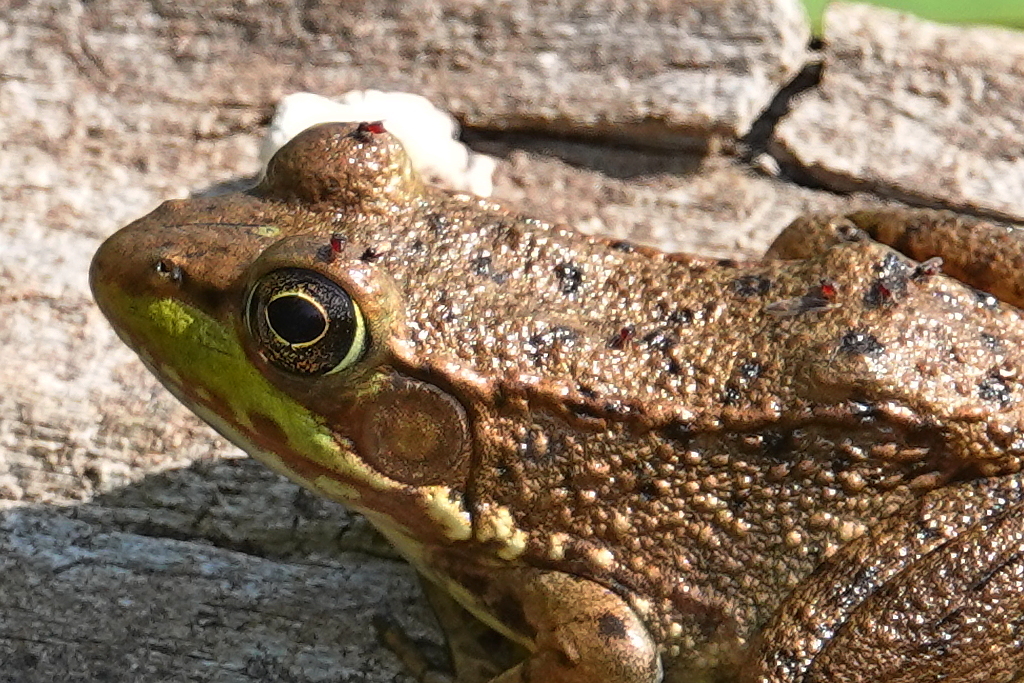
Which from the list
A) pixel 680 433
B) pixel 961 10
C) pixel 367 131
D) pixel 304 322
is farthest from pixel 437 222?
pixel 961 10

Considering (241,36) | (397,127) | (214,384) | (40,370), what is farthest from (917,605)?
(241,36)

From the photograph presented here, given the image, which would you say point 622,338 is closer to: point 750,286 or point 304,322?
point 750,286

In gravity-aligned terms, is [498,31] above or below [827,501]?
above

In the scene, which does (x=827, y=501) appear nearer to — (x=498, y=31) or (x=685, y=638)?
(x=685, y=638)

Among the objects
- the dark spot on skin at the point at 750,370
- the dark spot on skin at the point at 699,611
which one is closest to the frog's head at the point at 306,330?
the dark spot on skin at the point at 699,611

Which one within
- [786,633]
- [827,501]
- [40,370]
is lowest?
[40,370]

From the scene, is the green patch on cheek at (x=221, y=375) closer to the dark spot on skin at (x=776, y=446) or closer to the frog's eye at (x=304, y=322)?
the frog's eye at (x=304, y=322)

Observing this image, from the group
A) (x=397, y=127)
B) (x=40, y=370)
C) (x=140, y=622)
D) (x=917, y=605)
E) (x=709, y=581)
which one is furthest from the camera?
(x=397, y=127)
